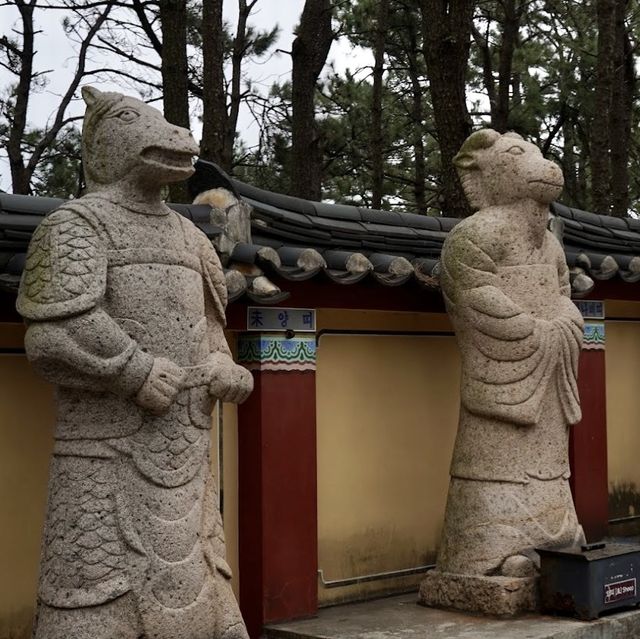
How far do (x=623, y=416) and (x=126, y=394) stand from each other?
6.37 meters

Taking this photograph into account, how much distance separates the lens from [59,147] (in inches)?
752

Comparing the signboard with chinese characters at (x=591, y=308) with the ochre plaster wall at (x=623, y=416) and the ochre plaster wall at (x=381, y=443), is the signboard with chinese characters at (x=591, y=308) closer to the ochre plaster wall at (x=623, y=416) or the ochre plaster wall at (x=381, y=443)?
the ochre plaster wall at (x=623, y=416)

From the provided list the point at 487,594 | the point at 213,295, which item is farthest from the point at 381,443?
the point at 213,295

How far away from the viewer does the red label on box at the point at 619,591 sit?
7.56m

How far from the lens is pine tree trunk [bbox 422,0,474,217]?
12.1 meters

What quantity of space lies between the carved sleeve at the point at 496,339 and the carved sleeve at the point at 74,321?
2926 millimetres

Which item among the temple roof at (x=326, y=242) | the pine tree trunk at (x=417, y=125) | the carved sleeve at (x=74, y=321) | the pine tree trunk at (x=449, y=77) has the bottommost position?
the carved sleeve at (x=74, y=321)

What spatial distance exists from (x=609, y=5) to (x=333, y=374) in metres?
8.09

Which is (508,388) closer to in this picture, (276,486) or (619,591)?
(619,591)

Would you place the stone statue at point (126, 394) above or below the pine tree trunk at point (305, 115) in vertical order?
below

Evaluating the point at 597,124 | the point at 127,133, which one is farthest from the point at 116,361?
the point at 597,124

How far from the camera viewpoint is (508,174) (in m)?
7.95

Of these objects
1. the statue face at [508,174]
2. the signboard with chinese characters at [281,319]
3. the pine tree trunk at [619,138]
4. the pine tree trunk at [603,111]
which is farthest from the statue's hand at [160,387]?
the pine tree trunk at [619,138]

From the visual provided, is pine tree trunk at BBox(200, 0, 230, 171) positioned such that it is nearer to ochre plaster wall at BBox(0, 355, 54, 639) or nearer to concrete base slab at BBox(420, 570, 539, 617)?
concrete base slab at BBox(420, 570, 539, 617)
